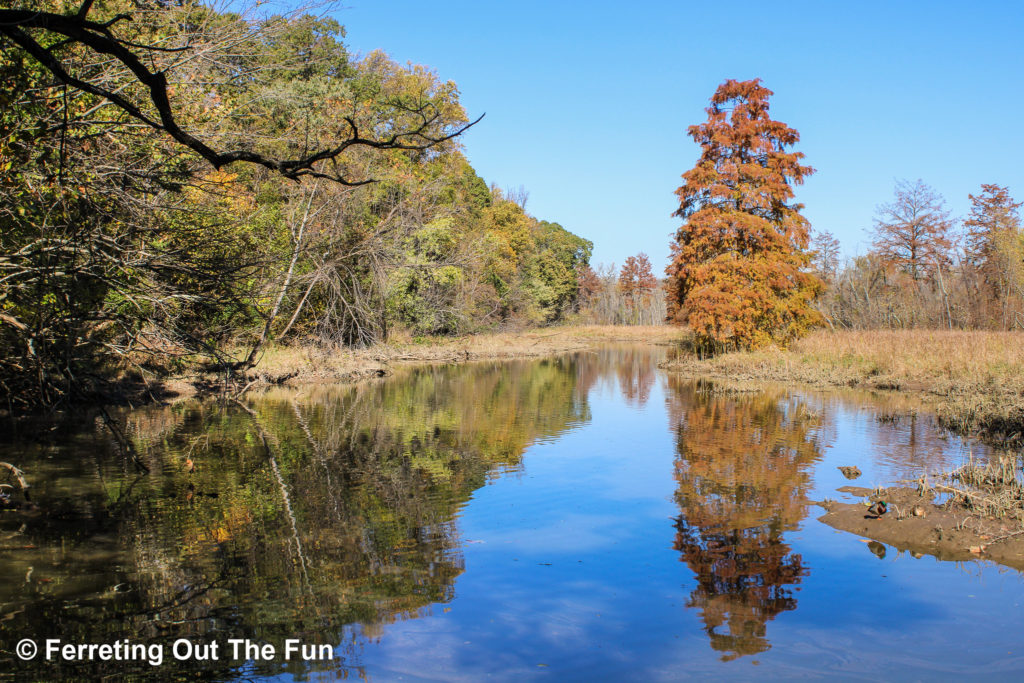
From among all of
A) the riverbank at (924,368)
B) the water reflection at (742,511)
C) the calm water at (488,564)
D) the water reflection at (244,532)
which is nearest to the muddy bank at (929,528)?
the calm water at (488,564)

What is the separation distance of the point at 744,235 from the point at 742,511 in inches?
816

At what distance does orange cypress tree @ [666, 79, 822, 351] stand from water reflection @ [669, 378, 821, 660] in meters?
10.2

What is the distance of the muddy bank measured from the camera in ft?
22.7

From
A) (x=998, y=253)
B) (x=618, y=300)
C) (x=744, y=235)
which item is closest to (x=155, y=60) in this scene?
(x=744, y=235)

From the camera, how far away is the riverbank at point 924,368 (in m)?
13.5

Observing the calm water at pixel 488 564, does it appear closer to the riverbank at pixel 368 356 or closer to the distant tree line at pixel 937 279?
the riverbank at pixel 368 356

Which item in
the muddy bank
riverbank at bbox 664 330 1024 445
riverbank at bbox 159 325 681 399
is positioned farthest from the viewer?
riverbank at bbox 159 325 681 399

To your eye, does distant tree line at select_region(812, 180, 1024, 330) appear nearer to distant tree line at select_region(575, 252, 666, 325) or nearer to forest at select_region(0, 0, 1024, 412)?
forest at select_region(0, 0, 1024, 412)

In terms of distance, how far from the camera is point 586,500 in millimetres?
9555

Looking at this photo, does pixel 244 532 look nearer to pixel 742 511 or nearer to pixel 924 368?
pixel 742 511

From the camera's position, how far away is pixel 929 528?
24.6 ft

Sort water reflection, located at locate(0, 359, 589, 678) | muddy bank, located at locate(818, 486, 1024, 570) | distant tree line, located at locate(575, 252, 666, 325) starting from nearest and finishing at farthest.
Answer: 1. water reflection, located at locate(0, 359, 589, 678)
2. muddy bank, located at locate(818, 486, 1024, 570)
3. distant tree line, located at locate(575, 252, 666, 325)

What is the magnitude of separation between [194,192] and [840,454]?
11.9m

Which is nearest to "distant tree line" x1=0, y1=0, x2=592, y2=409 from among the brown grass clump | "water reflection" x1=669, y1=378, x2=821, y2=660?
"water reflection" x1=669, y1=378, x2=821, y2=660
